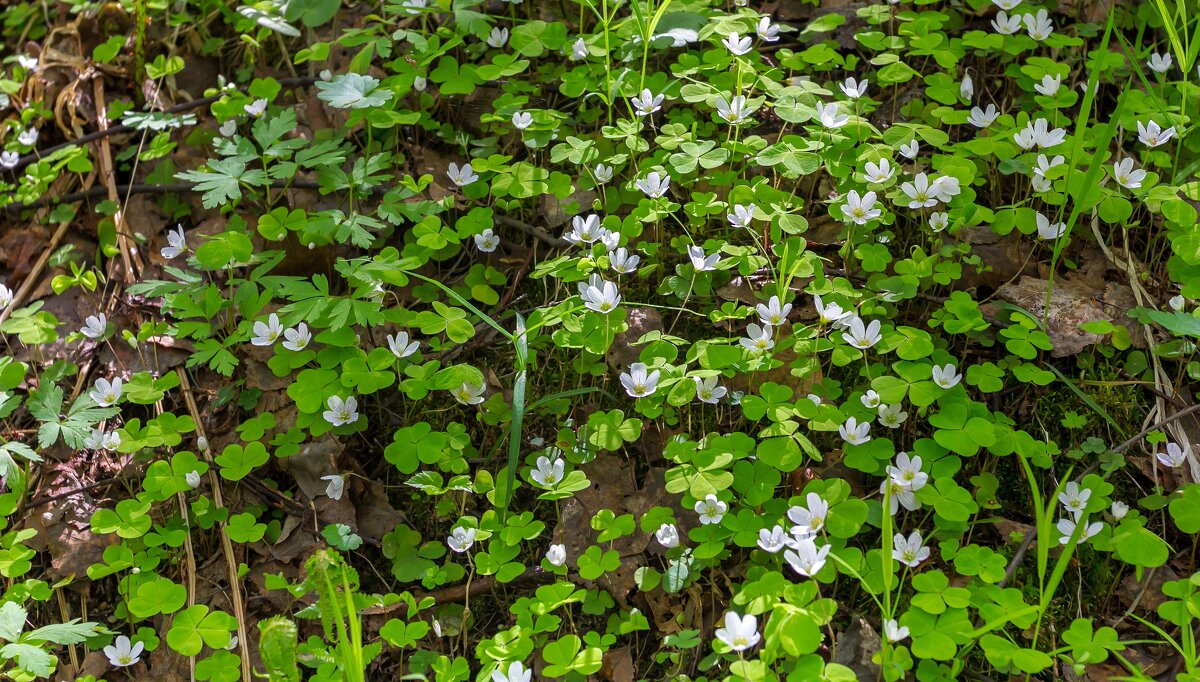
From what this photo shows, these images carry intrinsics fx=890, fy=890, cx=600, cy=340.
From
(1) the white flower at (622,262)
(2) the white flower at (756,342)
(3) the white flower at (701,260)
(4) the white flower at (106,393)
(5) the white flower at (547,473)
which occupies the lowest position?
(4) the white flower at (106,393)

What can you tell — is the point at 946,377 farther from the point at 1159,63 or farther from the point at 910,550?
the point at 1159,63

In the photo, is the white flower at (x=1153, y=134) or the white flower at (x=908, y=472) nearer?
the white flower at (x=908, y=472)

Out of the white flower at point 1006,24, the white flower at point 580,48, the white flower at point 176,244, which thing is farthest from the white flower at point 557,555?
the white flower at point 1006,24

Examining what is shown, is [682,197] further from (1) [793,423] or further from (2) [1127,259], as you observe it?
(2) [1127,259]

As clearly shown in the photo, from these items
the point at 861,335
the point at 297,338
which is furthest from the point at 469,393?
the point at 861,335

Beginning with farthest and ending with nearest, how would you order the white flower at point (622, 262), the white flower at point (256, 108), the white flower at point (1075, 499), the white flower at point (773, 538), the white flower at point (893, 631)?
the white flower at point (256, 108)
the white flower at point (622, 262)
the white flower at point (1075, 499)
the white flower at point (773, 538)
the white flower at point (893, 631)

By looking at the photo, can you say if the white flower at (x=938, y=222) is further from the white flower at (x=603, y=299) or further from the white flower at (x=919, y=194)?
the white flower at (x=603, y=299)
